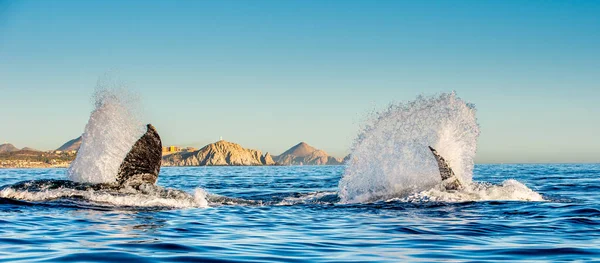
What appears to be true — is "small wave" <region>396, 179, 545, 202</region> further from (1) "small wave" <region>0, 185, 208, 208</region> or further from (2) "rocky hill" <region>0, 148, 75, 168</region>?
(2) "rocky hill" <region>0, 148, 75, 168</region>

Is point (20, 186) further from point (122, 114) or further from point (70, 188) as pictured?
point (122, 114)

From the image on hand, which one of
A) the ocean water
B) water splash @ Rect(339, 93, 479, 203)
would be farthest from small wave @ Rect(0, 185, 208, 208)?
water splash @ Rect(339, 93, 479, 203)

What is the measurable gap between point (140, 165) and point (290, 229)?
751 cm

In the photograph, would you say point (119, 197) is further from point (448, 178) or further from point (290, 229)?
point (448, 178)

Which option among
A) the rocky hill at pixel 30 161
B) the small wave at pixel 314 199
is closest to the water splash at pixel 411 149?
the small wave at pixel 314 199

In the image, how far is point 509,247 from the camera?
9.57m

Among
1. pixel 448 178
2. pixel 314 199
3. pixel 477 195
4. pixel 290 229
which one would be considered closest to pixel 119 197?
pixel 314 199

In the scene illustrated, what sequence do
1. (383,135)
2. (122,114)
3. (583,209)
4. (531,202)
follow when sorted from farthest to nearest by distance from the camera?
(383,135) → (122,114) → (531,202) → (583,209)

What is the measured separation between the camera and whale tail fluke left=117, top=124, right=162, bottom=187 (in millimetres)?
17828

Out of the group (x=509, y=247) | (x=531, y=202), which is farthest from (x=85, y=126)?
(x=509, y=247)

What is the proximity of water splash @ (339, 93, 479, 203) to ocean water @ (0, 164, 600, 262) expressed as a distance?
1.94 metres

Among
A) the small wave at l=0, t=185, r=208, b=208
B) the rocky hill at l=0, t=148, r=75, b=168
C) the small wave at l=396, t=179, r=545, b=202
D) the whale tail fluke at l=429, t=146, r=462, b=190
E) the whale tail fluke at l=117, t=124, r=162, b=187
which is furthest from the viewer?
the rocky hill at l=0, t=148, r=75, b=168

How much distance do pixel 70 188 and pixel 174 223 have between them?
633 centimetres

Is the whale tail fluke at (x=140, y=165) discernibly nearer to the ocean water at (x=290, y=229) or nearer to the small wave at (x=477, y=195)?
the ocean water at (x=290, y=229)
